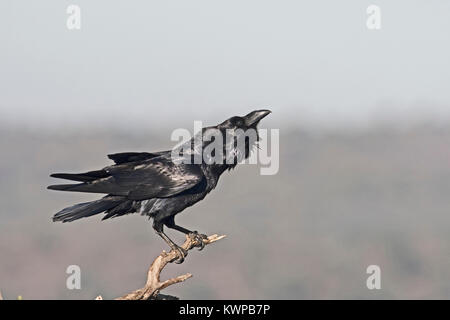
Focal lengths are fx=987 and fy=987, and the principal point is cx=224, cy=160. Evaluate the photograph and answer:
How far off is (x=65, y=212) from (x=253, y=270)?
4717 centimetres

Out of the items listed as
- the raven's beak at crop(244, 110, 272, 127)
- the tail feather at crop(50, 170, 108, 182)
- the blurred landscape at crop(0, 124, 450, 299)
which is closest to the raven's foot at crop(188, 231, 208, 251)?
the tail feather at crop(50, 170, 108, 182)

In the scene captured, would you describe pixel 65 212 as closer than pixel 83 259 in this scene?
Yes

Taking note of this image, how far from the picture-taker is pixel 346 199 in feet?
262

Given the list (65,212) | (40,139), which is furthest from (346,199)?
(65,212)

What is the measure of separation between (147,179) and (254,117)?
61.2 inches

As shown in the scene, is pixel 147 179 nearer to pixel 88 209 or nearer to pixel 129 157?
pixel 129 157

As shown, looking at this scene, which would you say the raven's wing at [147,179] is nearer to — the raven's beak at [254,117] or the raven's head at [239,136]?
the raven's head at [239,136]

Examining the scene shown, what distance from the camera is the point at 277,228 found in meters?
72.4

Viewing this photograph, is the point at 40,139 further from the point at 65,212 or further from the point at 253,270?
the point at 65,212

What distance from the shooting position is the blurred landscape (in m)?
54.8

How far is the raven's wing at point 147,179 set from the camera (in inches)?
467

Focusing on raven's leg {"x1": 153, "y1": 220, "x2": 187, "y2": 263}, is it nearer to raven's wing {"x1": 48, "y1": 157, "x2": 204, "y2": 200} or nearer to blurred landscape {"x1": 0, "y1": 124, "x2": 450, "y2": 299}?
raven's wing {"x1": 48, "y1": 157, "x2": 204, "y2": 200}

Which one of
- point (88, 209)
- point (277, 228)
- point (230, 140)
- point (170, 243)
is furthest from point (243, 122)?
point (277, 228)
